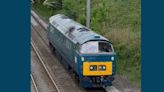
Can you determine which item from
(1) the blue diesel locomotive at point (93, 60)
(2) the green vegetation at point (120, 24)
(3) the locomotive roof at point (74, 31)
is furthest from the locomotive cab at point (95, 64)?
(2) the green vegetation at point (120, 24)

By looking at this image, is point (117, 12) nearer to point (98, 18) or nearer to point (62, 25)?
point (98, 18)

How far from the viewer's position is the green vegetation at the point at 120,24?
18.2 meters

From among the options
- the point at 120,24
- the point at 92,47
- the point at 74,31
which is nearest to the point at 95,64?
the point at 92,47

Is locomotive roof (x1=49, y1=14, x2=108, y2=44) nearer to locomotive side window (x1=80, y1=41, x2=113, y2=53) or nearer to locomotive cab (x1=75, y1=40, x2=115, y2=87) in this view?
locomotive side window (x1=80, y1=41, x2=113, y2=53)

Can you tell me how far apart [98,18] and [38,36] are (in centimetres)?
538

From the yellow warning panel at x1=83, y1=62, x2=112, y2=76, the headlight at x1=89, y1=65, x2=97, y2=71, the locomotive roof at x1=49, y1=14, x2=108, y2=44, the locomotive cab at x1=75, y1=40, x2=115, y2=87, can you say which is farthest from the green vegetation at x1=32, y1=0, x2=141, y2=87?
the locomotive roof at x1=49, y1=14, x2=108, y2=44

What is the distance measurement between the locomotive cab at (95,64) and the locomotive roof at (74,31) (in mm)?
303

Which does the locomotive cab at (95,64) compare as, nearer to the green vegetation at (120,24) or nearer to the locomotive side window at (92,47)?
the locomotive side window at (92,47)

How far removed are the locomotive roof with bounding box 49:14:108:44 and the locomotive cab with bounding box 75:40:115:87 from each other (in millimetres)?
303

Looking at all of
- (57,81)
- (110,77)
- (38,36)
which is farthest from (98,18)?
(110,77)

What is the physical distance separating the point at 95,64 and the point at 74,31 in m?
3.17

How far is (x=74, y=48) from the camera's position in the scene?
1605 cm

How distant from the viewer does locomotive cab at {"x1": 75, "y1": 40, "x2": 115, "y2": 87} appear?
1478cm

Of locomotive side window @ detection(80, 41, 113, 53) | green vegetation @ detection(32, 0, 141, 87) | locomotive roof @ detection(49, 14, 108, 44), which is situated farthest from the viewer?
green vegetation @ detection(32, 0, 141, 87)
